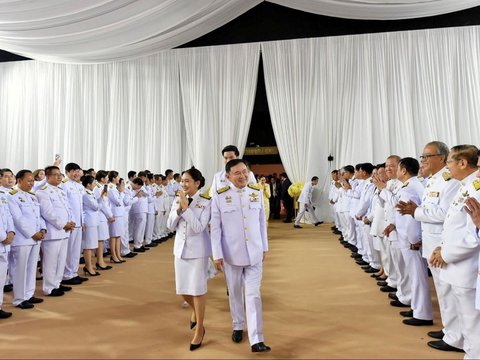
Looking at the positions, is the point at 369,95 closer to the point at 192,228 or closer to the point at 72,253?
the point at 72,253

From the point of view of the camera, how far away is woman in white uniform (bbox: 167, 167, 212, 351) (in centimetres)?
299

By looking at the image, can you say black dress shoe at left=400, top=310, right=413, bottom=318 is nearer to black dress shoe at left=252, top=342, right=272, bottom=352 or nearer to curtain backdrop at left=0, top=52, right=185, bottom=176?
black dress shoe at left=252, top=342, right=272, bottom=352

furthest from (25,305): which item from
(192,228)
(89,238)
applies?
(192,228)

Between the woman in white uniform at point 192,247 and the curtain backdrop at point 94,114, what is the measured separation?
878 cm

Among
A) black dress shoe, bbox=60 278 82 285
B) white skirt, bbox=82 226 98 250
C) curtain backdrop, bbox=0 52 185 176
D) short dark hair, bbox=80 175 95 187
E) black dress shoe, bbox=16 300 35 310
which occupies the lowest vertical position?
black dress shoe, bbox=16 300 35 310

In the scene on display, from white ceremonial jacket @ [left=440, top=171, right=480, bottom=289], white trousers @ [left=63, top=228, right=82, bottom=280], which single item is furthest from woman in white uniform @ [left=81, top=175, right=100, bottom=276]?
white ceremonial jacket @ [left=440, top=171, right=480, bottom=289]

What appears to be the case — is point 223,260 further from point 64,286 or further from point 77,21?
point 77,21

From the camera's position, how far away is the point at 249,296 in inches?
113

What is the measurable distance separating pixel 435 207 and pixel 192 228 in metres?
1.72

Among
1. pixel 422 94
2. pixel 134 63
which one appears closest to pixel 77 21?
pixel 134 63

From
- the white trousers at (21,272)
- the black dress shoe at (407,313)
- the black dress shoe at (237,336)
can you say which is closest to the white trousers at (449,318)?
the black dress shoe at (407,313)

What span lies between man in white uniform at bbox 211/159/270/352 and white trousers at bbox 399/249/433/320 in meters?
1.30

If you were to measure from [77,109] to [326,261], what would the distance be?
30.3ft

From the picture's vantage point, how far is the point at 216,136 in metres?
11.5
